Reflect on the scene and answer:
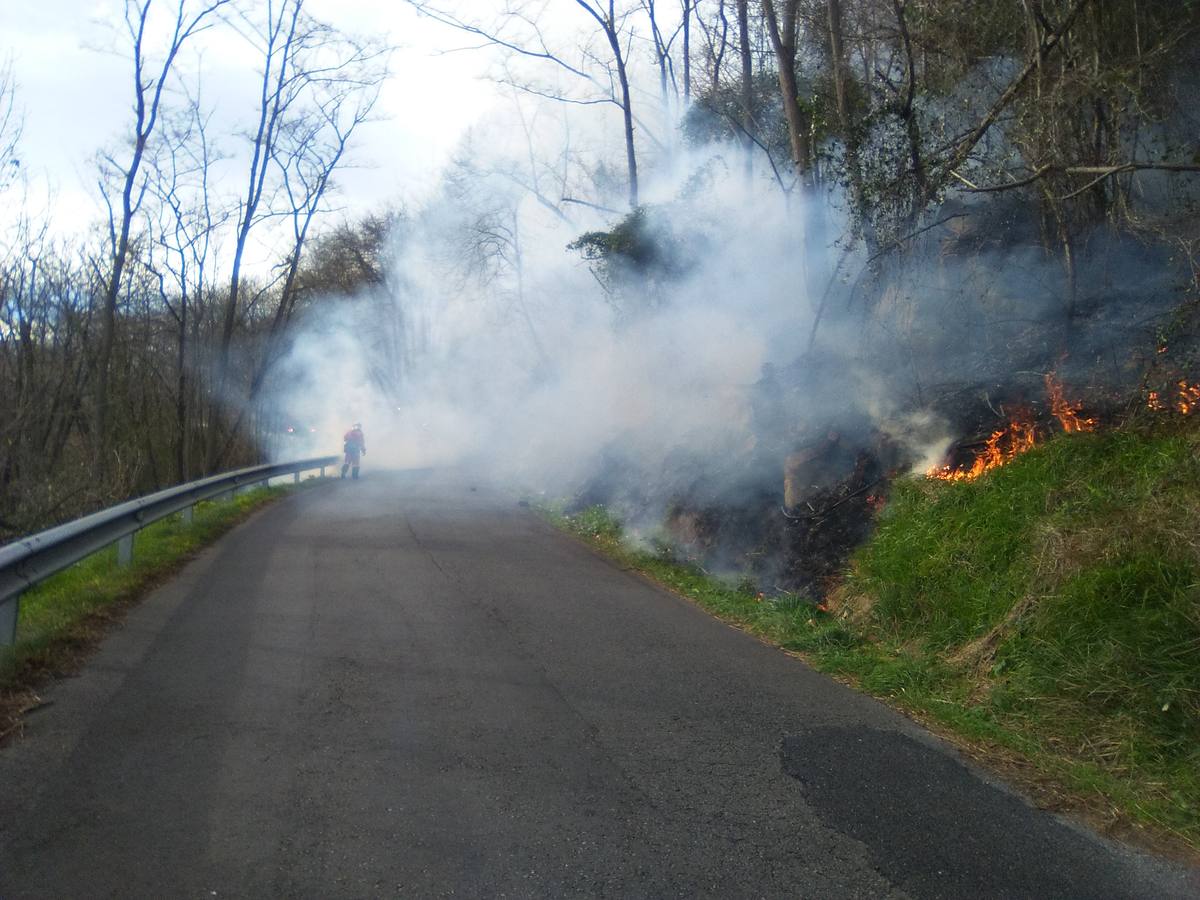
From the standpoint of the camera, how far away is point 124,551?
27.7 ft

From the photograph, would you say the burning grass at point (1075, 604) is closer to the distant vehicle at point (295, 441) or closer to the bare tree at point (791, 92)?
the bare tree at point (791, 92)

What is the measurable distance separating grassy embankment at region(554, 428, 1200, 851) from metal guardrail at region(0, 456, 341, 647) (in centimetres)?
484

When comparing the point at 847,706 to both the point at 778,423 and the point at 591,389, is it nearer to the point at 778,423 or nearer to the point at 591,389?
the point at 778,423

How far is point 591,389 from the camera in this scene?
69.2 feet

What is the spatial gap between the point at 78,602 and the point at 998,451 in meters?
7.15

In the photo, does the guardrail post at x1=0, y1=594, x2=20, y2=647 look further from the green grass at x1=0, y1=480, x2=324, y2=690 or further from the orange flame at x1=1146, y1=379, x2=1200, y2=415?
the orange flame at x1=1146, y1=379, x2=1200, y2=415

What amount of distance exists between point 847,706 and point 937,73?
7551 mm

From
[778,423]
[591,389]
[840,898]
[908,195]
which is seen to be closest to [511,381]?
[591,389]

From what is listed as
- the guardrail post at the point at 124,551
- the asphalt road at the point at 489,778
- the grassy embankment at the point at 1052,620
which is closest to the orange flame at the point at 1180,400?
the grassy embankment at the point at 1052,620

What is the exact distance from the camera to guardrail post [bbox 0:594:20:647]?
549cm

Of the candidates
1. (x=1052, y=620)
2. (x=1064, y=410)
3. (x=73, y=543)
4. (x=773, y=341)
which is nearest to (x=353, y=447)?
(x=773, y=341)

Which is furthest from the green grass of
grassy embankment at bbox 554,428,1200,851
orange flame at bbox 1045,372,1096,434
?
orange flame at bbox 1045,372,1096,434

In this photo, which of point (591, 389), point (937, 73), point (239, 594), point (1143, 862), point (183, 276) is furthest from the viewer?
point (183, 276)

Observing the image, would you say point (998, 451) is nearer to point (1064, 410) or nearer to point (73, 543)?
point (1064, 410)
